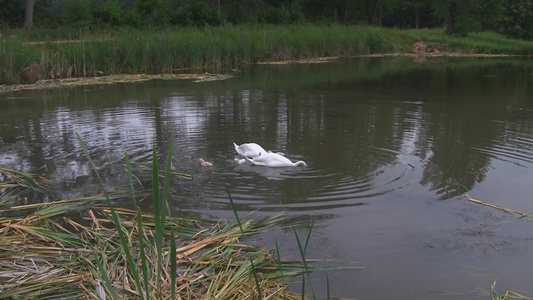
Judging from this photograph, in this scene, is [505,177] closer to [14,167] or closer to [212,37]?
[14,167]

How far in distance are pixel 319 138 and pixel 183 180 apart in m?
2.73

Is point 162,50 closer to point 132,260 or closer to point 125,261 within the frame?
point 125,261

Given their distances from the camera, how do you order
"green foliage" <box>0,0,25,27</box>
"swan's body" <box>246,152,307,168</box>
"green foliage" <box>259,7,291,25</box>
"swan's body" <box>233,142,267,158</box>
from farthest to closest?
"green foliage" <box>259,7,291,25</box>, "green foliage" <box>0,0,25,27</box>, "swan's body" <box>233,142,267,158</box>, "swan's body" <box>246,152,307,168</box>

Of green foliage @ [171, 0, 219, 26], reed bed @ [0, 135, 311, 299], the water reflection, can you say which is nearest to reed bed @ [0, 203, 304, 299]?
reed bed @ [0, 135, 311, 299]

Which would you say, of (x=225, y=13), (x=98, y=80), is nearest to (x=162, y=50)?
(x=98, y=80)

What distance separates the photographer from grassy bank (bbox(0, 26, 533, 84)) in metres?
15.4

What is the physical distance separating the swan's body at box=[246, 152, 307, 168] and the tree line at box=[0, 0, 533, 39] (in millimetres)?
25941

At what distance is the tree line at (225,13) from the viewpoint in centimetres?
3378

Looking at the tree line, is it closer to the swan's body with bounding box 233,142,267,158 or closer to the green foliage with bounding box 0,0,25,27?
the green foliage with bounding box 0,0,25,27

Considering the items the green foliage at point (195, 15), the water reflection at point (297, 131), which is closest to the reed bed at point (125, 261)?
the water reflection at point (297, 131)

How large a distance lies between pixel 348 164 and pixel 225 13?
36.6 meters

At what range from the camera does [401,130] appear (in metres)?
8.55

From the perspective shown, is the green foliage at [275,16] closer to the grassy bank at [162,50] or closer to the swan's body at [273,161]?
the grassy bank at [162,50]

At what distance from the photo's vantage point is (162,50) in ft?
59.1
